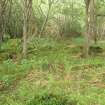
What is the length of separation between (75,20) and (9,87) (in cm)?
2447

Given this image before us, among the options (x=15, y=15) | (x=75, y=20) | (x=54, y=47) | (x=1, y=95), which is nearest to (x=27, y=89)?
(x=1, y=95)

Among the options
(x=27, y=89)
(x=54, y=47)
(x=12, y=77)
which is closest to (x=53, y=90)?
(x=27, y=89)

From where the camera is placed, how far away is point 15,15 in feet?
71.4

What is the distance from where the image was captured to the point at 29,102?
22.6 ft

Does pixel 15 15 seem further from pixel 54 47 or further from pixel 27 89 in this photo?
pixel 27 89

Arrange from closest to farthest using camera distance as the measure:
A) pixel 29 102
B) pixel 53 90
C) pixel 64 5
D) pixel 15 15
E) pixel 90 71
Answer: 1. pixel 29 102
2. pixel 53 90
3. pixel 90 71
4. pixel 15 15
5. pixel 64 5

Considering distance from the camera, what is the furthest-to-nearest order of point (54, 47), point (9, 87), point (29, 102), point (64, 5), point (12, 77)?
point (64, 5)
point (54, 47)
point (12, 77)
point (9, 87)
point (29, 102)

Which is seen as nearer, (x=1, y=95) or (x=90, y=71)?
(x=1, y=95)

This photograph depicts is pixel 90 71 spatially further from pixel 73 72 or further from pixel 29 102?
pixel 29 102

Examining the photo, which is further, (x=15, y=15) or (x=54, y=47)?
(x=15, y=15)

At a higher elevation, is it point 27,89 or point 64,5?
point 64,5

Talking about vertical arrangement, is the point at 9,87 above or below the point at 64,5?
below

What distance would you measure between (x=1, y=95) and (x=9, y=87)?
69 centimetres

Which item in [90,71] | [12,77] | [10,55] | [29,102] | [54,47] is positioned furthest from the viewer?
[54,47]
